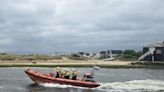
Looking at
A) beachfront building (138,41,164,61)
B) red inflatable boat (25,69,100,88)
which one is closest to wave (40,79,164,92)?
red inflatable boat (25,69,100,88)

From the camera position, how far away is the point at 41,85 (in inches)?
2066

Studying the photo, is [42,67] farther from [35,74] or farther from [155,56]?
[35,74]

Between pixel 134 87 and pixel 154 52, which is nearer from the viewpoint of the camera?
pixel 134 87

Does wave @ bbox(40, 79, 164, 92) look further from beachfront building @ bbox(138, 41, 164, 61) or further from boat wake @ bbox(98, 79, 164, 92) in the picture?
beachfront building @ bbox(138, 41, 164, 61)

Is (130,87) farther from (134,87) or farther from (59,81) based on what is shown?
(59,81)

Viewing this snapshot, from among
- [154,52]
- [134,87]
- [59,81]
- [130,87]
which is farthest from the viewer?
[154,52]

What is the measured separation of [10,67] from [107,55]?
68.5 metres

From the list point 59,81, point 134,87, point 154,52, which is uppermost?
point 154,52

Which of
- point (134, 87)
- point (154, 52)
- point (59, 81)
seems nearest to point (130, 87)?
point (134, 87)

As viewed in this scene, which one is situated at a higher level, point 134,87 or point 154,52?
point 154,52

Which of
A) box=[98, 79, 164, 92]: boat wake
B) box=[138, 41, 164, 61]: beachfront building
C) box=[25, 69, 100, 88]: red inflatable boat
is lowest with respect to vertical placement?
box=[98, 79, 164, 92]: boat wake

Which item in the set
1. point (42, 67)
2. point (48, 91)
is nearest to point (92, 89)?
point (48, 91)

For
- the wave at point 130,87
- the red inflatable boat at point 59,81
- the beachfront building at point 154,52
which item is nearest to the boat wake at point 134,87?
the wave at point 130,87

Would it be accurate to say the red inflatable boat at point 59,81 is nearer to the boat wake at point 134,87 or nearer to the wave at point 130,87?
the wave at point 130,87
